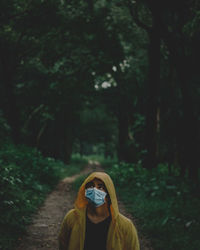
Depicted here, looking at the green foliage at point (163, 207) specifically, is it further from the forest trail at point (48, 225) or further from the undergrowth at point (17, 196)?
the undergrowth at point (17, 196)

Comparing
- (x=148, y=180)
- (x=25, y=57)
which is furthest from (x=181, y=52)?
(x=25, y=57)

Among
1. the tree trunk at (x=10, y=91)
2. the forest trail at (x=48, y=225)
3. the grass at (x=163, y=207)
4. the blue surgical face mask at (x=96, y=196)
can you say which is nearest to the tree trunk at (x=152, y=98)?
the grass at (x=163, y=207)

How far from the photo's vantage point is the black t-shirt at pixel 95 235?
2771mm

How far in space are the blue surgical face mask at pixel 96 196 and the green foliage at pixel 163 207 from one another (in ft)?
11.3

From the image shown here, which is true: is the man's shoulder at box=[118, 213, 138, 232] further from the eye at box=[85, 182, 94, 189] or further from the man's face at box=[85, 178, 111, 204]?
the eye at box=[85, 182, 94, 189]

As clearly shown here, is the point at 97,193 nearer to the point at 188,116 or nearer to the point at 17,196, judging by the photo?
the point at 17,196

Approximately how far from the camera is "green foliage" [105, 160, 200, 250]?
6135mm

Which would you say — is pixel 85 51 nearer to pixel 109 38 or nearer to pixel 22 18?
pixel 109 38

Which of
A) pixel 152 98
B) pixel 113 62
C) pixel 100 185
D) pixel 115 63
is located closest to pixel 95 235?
pixel 100 185

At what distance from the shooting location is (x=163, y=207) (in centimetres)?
816

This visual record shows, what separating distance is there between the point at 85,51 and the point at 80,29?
1014 millimetres

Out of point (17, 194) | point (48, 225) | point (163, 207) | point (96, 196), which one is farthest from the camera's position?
point (163, 207)

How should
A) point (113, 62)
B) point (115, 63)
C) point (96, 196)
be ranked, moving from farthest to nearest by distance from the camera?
point (115, 63), point (113, 62), point (96, 196)

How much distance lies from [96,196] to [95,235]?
35 centimetres
